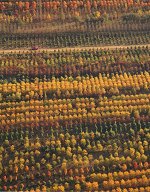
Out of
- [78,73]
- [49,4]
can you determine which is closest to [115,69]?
[78,73]

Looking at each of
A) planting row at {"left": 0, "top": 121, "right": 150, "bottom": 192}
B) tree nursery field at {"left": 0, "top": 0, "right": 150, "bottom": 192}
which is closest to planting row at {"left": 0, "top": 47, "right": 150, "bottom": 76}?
tree nursery field at {"left": 0, "top": 0, "right": 150, "bottom": 192}


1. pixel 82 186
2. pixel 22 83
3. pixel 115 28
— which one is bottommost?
pixel 82 186

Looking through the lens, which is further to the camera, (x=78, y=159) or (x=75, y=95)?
(x=75, y=95)

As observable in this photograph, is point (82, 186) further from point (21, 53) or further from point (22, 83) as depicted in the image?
point (21, 53)

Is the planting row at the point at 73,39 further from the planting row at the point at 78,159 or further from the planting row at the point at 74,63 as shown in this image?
the planting row at the point at 78,159

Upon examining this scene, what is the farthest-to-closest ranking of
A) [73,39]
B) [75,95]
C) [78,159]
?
[73,39] → [75,95] → [78,159]

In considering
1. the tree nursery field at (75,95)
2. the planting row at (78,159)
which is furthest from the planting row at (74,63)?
the planting row at (78,159)

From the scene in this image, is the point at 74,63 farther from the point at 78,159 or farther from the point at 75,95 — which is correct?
the point at 78,159

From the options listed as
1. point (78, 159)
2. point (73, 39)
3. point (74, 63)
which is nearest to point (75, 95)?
point (74, 63)

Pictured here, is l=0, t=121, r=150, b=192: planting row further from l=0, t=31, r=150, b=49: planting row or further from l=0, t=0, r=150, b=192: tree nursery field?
l=0, t=31, r=150, b=49: planting row
